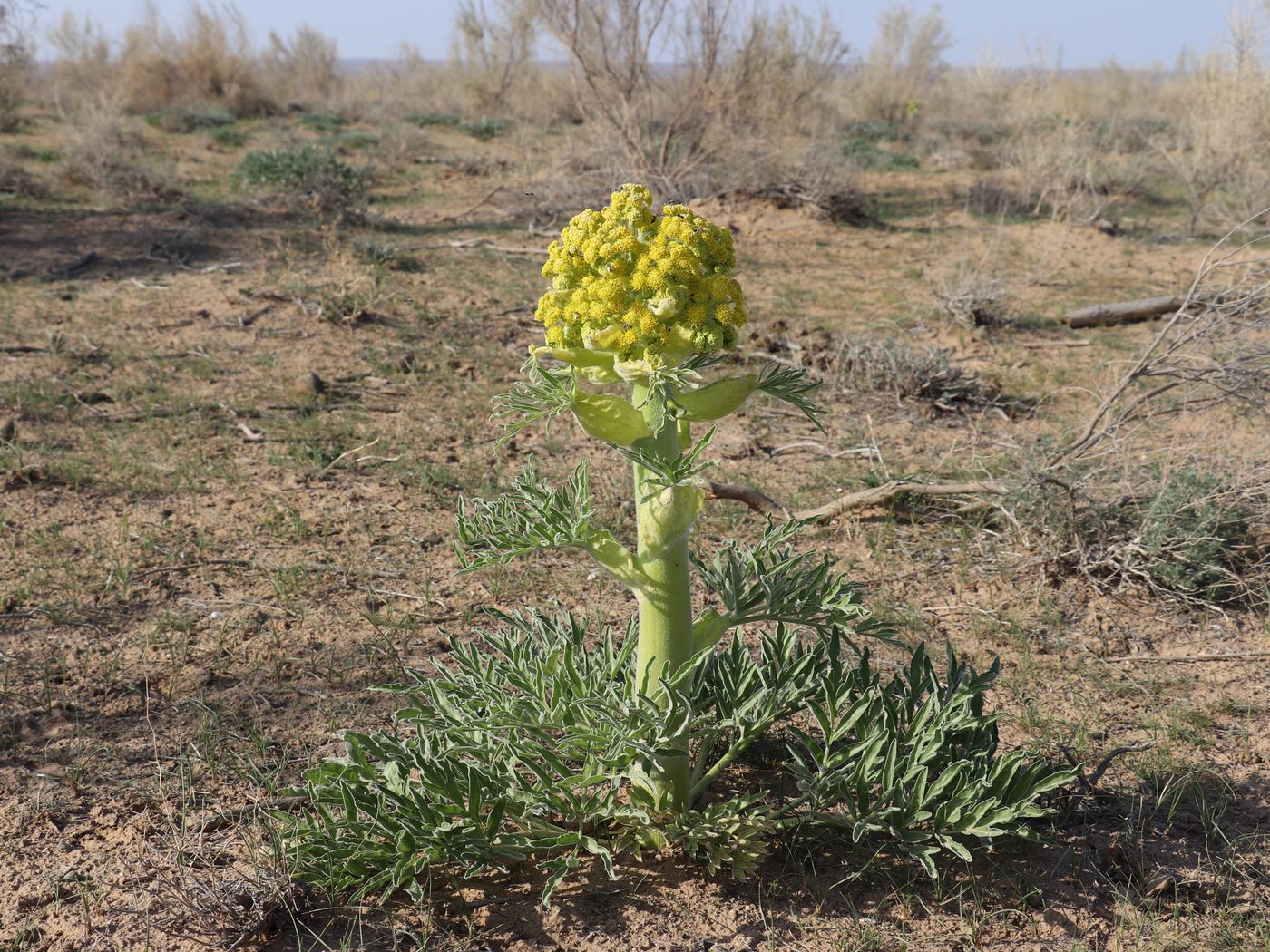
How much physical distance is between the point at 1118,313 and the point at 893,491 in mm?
4274

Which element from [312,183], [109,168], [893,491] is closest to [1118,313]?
[893,491]

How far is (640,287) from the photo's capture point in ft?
6.34

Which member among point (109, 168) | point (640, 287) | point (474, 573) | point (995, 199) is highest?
point (109, 168)

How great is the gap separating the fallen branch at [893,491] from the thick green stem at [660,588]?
219 cm

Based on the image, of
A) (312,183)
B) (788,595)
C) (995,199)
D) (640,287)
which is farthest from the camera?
(995,199)

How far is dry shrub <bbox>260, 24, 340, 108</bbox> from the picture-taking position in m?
27.9

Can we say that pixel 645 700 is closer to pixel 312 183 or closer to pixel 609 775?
pixel 609 775

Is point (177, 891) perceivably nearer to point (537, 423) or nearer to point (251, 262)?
point (537, 423)

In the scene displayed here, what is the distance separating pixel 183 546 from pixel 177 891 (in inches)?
83.1

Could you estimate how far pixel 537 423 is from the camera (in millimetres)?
5688

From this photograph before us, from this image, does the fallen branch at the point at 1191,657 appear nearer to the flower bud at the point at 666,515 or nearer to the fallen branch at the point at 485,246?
the flower bud at the point at 666,515

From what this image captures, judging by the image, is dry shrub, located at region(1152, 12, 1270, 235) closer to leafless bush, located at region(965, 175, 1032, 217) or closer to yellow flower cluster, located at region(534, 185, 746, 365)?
leafless bush, located at region(965, 175, 1032, 217)

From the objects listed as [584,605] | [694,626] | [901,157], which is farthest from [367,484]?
[901,157]

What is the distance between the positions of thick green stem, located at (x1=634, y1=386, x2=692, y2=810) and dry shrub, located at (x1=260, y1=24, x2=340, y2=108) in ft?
92.7
